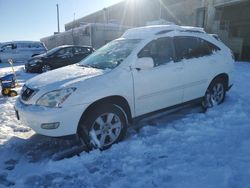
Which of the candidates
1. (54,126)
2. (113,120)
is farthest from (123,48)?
(54,126)

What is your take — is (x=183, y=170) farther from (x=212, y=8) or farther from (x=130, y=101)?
(x=212, y=8)

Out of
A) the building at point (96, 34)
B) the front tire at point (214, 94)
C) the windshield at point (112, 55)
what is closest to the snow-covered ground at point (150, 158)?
the front tire at point (214, 94)

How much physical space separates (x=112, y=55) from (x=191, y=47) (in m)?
1.63

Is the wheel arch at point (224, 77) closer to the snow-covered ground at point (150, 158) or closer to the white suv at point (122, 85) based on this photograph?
the white suv at point (122, 85)

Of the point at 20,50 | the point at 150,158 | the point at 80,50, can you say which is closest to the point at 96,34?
the point at 20,50

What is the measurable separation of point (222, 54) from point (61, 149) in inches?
152

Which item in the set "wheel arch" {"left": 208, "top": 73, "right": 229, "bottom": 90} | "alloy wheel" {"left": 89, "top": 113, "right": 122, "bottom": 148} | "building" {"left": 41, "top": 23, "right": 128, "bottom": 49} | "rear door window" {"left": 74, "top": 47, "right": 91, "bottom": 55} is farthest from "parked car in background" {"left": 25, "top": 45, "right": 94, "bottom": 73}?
"alloy wheel" {"left": 89, "top": 113, "right": 122, "bottom": 148}

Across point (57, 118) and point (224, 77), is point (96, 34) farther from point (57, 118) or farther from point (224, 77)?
point (57, 118)

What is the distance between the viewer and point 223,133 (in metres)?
4.45

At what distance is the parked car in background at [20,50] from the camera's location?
70.3 feet

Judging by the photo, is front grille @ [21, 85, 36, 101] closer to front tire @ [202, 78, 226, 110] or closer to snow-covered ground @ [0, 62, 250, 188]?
snow-covered ground @ [0, 62, 250, 188]

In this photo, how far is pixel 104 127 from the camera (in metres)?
4.03

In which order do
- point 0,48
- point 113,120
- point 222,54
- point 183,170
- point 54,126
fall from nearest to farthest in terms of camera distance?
point 183,170, point 54,126, point 113,120, point 222,54, point 0,48

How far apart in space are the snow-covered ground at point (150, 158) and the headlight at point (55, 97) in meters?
0.80
